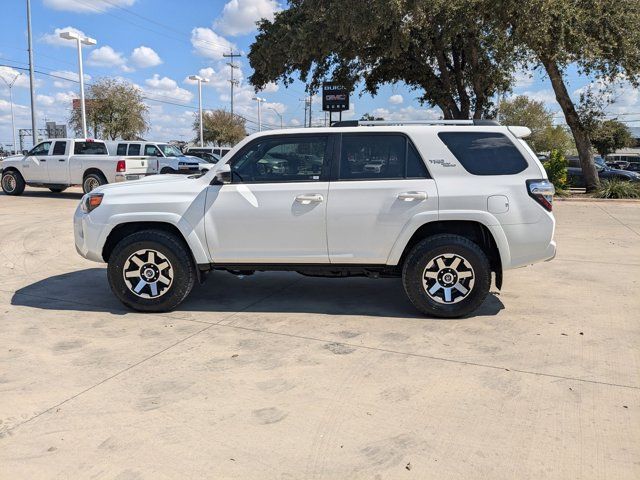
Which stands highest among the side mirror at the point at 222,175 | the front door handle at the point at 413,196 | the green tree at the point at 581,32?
the green tree at the point at 581,32

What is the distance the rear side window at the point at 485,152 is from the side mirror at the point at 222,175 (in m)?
2.07

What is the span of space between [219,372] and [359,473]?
159cm

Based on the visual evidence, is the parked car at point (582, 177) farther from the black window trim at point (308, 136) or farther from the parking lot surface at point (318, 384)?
the black window trim at point (308, 136)

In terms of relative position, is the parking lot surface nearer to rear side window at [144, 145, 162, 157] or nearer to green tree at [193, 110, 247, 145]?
rear side window at [144, 145, 162, 157]

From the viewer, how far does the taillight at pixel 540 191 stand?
5.09 metres

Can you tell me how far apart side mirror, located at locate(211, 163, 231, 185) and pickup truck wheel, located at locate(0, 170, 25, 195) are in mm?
15403

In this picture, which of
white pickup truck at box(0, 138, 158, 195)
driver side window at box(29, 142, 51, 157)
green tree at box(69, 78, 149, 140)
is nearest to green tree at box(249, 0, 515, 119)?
white pickup truck at box(0, 138, 158, 195)

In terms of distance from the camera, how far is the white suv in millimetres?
5152

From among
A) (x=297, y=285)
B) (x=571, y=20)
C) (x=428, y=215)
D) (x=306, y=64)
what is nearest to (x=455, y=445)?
(x=428, y=215)

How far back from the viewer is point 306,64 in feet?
70.6

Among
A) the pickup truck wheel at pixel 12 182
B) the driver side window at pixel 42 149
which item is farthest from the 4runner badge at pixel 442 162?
the pickup truck wheel at pixel 12 182

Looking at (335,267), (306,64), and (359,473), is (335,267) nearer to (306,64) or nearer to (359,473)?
(359,473)

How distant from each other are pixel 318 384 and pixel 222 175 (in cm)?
234

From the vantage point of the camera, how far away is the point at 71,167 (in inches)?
668
